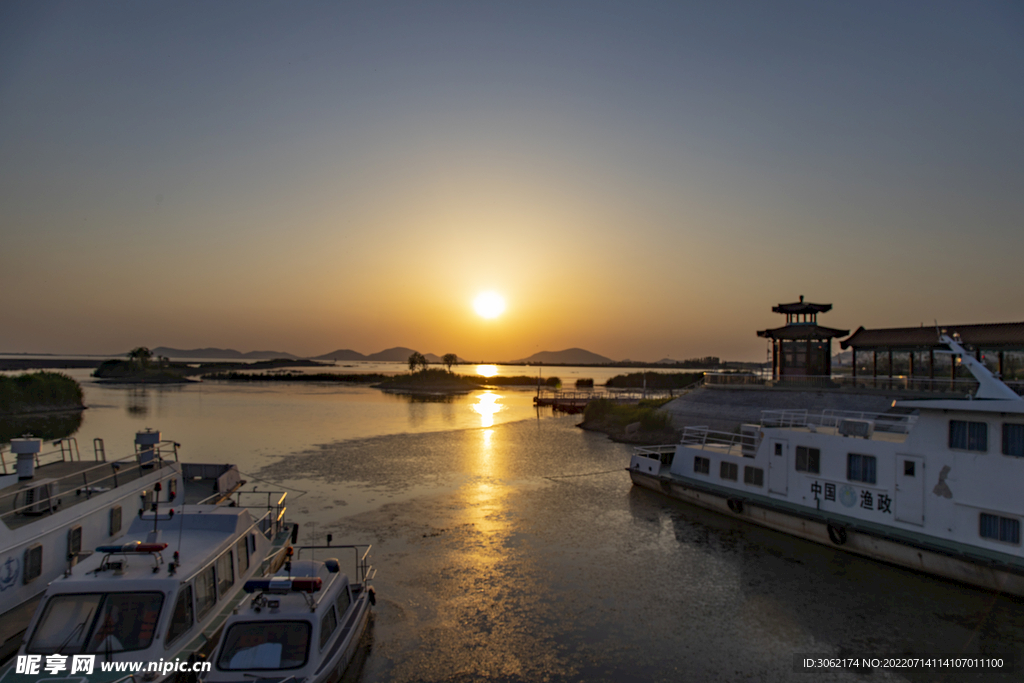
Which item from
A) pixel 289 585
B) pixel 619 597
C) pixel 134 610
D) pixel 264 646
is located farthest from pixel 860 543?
pixel 134 610

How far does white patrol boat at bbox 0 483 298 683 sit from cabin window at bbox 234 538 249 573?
1.00m

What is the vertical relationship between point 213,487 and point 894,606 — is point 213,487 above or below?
above

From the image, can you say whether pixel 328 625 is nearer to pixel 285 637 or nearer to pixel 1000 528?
pixel 285 637

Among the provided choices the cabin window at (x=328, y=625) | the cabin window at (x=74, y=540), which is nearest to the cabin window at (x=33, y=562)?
the cabin window at (x=74, y=540)

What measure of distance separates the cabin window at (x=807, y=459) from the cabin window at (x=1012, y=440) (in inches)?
245

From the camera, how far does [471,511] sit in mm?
27188

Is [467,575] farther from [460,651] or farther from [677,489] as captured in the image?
[677,489]

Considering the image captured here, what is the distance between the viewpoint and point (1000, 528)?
54.5 ft

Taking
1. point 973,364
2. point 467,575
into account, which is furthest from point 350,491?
point 973,364

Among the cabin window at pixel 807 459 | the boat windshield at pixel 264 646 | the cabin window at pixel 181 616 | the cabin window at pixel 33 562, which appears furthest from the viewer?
the cabin window at pixel 807 459

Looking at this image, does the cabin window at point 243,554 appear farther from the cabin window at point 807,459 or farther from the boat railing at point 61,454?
the cabin window at point 807,459

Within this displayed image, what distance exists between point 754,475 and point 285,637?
2208 centimetres

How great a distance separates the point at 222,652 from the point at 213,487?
53.6 ft

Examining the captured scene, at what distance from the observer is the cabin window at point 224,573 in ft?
40.0
